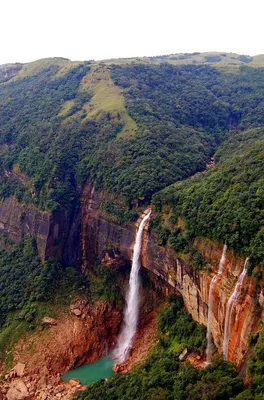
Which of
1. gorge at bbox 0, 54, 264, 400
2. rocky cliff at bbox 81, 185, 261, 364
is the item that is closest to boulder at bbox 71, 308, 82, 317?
gorge at bbox 0, 54, 264, 400

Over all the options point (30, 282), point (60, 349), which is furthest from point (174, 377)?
point (30, 282)

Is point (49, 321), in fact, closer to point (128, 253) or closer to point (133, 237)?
point (128, 253)

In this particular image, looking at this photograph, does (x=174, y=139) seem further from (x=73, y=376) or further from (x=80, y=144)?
(x=73, y=376)

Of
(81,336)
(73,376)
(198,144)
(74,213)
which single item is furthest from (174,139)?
(73,376)

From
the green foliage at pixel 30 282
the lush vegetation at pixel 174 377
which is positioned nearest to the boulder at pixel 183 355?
the lush vegetation at pixel 174 377

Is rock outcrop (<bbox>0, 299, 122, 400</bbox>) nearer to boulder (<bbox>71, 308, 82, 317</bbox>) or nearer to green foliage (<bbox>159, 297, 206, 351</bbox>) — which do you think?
boulder (<bbox>71, 308, 82, 317</bbox>)

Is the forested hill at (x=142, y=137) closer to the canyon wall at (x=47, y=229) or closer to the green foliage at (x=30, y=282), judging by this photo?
the canyon wall at (x=47, y=229)
